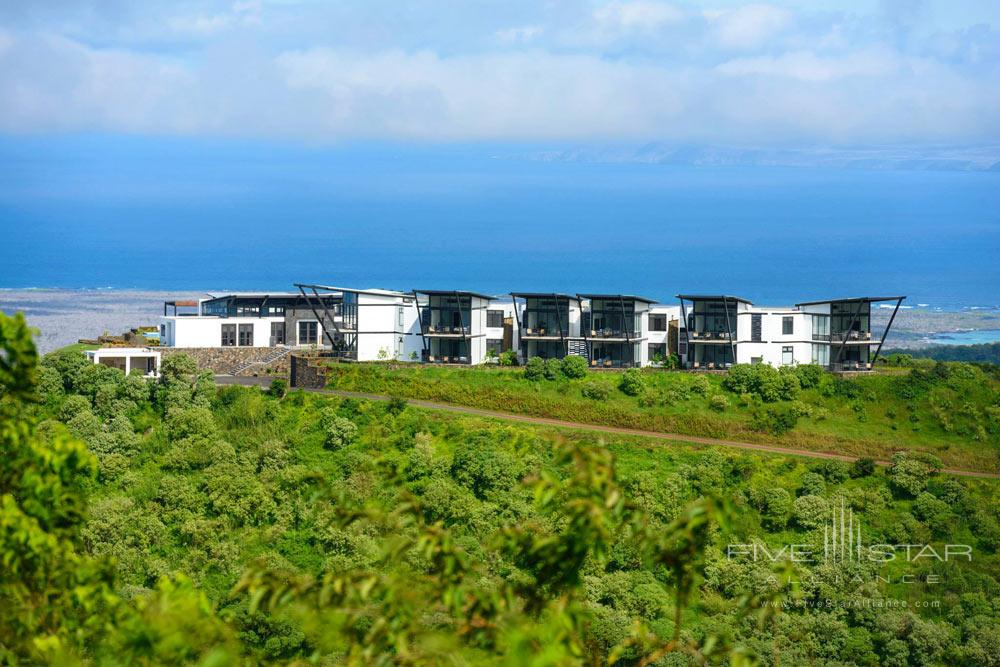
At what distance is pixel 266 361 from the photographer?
59.0m

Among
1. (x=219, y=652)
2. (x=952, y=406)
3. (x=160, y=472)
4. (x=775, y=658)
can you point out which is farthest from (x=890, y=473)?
(x=219, y=652)

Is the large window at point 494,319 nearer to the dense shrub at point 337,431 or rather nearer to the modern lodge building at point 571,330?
the modern lodge building at point 571,330

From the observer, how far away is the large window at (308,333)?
62156 millimetres

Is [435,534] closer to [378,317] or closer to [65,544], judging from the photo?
[65,544]

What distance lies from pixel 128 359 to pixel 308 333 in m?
9.81

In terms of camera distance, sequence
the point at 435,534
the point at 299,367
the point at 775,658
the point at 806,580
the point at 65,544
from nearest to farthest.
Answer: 1. the point at 435,534
2. the point at 65,544
3. the point at 775,658
4. the point at 806,580
5. the point at 299,367

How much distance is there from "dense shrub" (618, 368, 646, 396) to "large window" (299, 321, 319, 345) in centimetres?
1729

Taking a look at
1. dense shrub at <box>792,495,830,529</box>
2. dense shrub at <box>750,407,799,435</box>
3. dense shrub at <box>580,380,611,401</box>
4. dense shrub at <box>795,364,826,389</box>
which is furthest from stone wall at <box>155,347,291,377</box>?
dense shrub at <box>792,495,830,529</box>

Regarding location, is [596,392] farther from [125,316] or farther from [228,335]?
[125,316]

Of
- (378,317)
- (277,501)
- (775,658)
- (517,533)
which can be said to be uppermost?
(378,317)

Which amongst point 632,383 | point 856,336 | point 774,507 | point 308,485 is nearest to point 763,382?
point 632,383

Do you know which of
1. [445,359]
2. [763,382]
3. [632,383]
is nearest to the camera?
[763,382]

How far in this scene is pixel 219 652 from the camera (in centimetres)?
859

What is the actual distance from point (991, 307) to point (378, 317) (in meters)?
125
